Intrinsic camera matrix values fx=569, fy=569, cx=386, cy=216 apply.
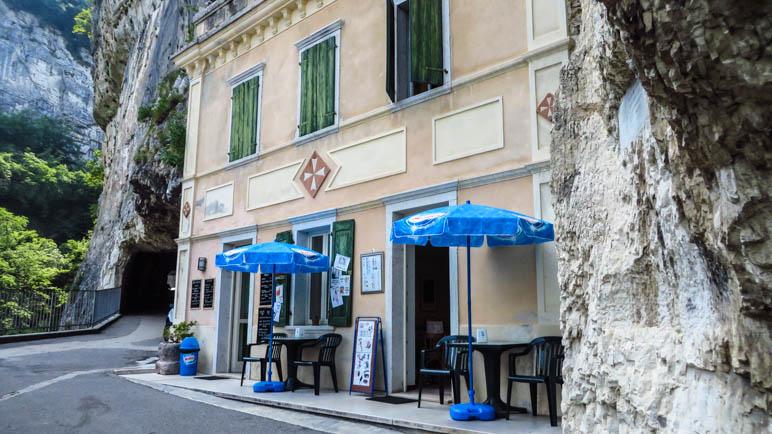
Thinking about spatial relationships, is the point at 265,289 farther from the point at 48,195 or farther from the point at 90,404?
the point at 48,195

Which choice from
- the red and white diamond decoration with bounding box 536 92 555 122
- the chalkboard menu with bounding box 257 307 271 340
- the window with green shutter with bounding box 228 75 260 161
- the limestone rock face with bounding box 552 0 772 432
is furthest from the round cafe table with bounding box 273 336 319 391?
the limestone rock face with bounding box 552 0 772 432

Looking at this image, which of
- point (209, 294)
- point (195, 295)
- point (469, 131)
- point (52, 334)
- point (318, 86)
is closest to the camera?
point (469, 131)

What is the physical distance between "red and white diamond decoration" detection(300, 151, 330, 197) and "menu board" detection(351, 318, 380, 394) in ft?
9.09

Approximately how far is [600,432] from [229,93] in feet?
38.2

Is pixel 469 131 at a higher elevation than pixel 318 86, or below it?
below

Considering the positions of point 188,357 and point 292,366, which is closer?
point 292,366

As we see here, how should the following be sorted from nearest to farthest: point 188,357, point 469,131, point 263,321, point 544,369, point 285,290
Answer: point 544,369
point 469,131
point 285,290
point 263,321
point 188,357

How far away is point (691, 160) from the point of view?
182 cm

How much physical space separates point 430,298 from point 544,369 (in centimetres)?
485

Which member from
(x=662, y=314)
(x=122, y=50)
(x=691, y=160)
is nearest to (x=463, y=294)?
(x=662, y=314)

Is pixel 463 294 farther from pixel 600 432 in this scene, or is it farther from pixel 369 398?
pixel 600 432

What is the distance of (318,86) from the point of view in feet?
34.2

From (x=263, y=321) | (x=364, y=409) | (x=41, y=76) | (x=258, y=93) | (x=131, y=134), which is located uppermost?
(x=41, y=76)

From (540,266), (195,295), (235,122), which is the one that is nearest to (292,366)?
(540,266)
